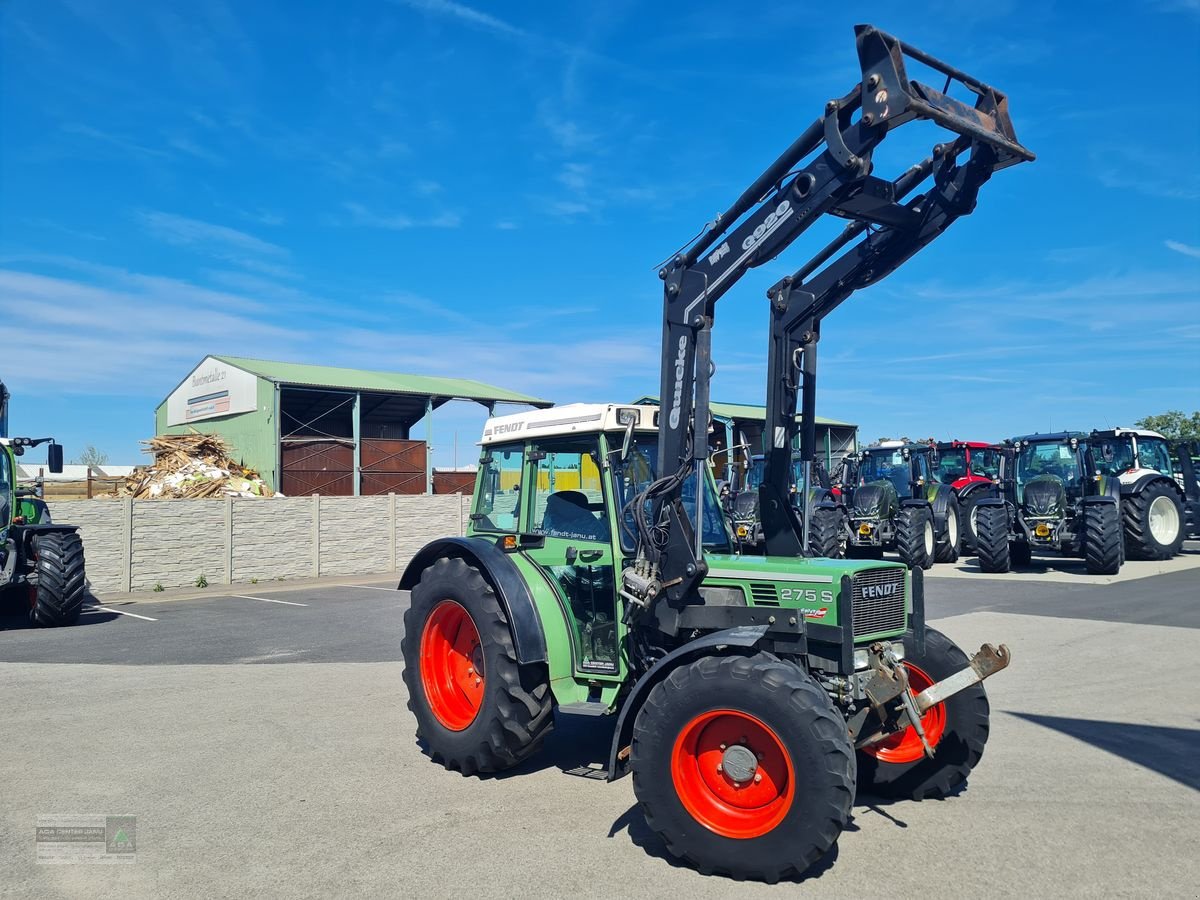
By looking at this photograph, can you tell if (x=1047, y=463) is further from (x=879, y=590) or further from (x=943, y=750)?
(x=879, y=590)

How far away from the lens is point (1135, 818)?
4.68 meters

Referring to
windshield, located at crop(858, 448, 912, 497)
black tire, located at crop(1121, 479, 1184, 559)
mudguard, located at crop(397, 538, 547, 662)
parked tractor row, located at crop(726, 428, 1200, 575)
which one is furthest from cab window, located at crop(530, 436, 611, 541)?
windshield, located at crop(858, 448, 912, 497)

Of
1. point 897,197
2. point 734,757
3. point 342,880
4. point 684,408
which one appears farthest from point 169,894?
point 897,197

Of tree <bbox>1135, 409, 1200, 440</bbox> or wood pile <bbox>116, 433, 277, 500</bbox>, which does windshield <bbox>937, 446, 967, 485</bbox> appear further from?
tree <bbox>1135, 409, 1200, 440</bbox>

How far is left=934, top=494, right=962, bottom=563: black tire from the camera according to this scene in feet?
62.1

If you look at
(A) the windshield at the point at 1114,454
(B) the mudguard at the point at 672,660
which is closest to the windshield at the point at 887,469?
(A) the windshield at the point at 1114,454

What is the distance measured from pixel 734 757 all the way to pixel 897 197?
3.49 metres

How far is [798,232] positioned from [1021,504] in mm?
14426

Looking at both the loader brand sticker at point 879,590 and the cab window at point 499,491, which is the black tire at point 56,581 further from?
the loader brand sticker at point 879,590

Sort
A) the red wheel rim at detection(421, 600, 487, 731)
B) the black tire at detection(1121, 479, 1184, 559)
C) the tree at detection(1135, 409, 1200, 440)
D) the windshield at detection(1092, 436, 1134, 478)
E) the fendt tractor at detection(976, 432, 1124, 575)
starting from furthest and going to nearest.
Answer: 1. the tree at detection(1135, 409, 1200, 440)
2. the windshield at detection(1092, 436, 1134, 478)
3. the black tire at detection(1121, 479, 1184, 559)
4. the fendt tractor at detection(976, 432, 1124, 575)
5. the red wheel rim at detection(421, 600, 487, 731)

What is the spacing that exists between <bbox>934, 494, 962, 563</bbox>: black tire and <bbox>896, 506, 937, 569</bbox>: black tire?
127 centimetres

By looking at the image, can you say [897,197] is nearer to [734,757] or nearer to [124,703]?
[734,757]

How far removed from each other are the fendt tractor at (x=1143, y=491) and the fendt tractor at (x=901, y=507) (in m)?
2.98

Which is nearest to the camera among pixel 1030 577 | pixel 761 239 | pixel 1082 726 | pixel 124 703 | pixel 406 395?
pixel 761 239
